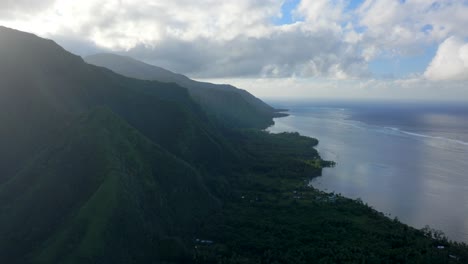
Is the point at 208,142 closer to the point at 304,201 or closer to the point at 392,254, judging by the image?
the point at 304,201

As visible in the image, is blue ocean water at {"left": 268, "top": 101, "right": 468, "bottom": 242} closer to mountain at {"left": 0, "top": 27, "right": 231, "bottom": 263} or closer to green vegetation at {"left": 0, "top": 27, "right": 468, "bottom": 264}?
green vegetation at {"left": 0, "top": 27, "right": 468, "bottom": 264}

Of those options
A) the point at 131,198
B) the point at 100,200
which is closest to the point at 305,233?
the point at 131,198

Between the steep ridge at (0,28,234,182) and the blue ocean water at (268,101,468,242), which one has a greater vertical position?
the steep ridge at (0,28,234,182)

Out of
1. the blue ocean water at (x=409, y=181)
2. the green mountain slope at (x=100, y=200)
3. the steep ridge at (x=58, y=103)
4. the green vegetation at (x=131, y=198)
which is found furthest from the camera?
the blue ocean water at (x=409, y=181)

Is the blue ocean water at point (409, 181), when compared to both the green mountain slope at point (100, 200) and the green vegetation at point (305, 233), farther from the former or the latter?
the green mountain slope at point (100, 200)

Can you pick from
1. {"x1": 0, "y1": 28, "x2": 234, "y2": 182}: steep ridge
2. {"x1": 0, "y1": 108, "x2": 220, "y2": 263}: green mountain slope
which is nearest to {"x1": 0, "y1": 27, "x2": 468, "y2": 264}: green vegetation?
{"x1": 0, "y1": 108, "x2": 220, "y2": 263}: green mountain slope

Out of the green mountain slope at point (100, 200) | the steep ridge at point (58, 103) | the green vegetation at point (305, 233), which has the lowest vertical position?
the green vegetation at point (305, 233)

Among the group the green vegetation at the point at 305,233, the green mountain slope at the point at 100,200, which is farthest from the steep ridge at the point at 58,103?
the green vegetation at the point at 305,233

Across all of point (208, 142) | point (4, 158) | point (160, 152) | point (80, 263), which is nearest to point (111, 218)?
point (80, 263)

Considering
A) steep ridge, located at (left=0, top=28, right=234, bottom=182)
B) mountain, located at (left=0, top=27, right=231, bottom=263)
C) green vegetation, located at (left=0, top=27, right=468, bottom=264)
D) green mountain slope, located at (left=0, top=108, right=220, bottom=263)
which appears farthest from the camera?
steep ridge, located at (left=0, top=28, right=234, bottom=182)
